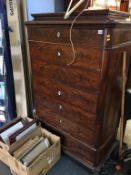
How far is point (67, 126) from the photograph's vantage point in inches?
65.9

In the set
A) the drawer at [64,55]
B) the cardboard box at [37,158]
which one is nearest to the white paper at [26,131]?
the cardboard box at [37,158]

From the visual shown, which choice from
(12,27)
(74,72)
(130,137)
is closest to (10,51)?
(12,27)

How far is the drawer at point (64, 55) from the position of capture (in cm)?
124

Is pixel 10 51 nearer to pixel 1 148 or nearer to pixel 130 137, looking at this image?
pixel 1 148

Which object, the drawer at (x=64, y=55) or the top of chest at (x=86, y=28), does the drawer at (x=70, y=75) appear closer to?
the drawer at (x=64, y=55)

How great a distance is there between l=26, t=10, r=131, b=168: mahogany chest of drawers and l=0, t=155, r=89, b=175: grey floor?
0.24 ft

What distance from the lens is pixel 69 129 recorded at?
5.49ft

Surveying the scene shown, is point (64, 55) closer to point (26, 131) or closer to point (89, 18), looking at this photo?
point (89, 18)

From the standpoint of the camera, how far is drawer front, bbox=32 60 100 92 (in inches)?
51.7

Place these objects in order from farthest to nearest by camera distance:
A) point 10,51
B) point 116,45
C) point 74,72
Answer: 1. point 10,51
2. point 74,72
3. point 116,45

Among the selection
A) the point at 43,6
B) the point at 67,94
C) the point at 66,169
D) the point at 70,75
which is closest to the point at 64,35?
the point at 70,75

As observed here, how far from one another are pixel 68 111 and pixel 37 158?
18.9 inches

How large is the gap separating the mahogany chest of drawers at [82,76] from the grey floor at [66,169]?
0.07 m

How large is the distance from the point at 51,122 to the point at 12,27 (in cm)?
105
